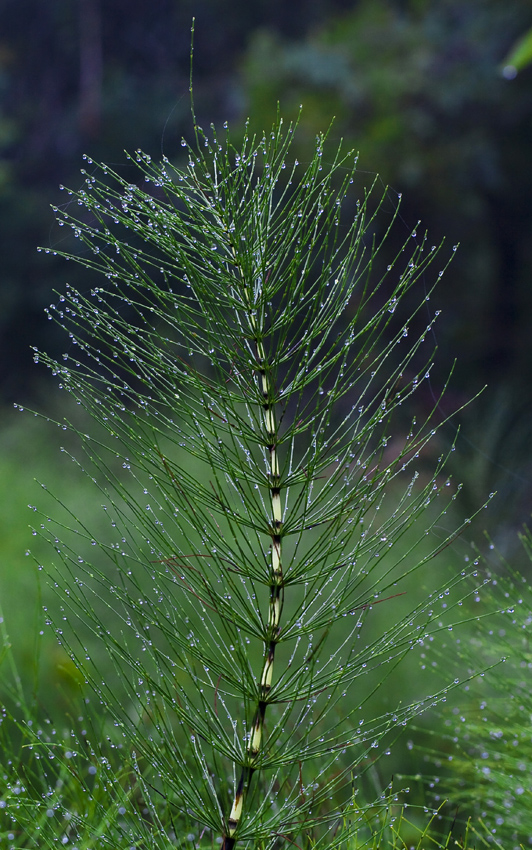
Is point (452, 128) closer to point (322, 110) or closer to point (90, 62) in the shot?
point (322, 110)

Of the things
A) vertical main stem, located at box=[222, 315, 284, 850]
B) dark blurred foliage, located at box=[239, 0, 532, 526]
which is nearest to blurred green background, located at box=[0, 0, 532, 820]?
dark blurred foliage, located at box=[239, 0, 532, 526]

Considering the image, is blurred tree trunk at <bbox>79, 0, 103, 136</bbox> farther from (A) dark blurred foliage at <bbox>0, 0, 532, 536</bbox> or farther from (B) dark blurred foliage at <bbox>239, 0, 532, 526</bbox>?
(B) dark blurred foliage at <bbox>239, 0, 532, 526</bbox>

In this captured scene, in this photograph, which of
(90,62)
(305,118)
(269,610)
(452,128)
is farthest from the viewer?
(90,62)

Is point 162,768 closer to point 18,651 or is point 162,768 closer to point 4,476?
point 18,651

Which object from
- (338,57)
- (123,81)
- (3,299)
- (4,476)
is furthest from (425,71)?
(4,476)

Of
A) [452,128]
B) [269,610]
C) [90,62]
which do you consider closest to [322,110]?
[452,128]

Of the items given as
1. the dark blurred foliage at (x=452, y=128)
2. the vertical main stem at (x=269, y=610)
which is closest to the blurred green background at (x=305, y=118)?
the dark blurred foliage at (x=452, y=128)
